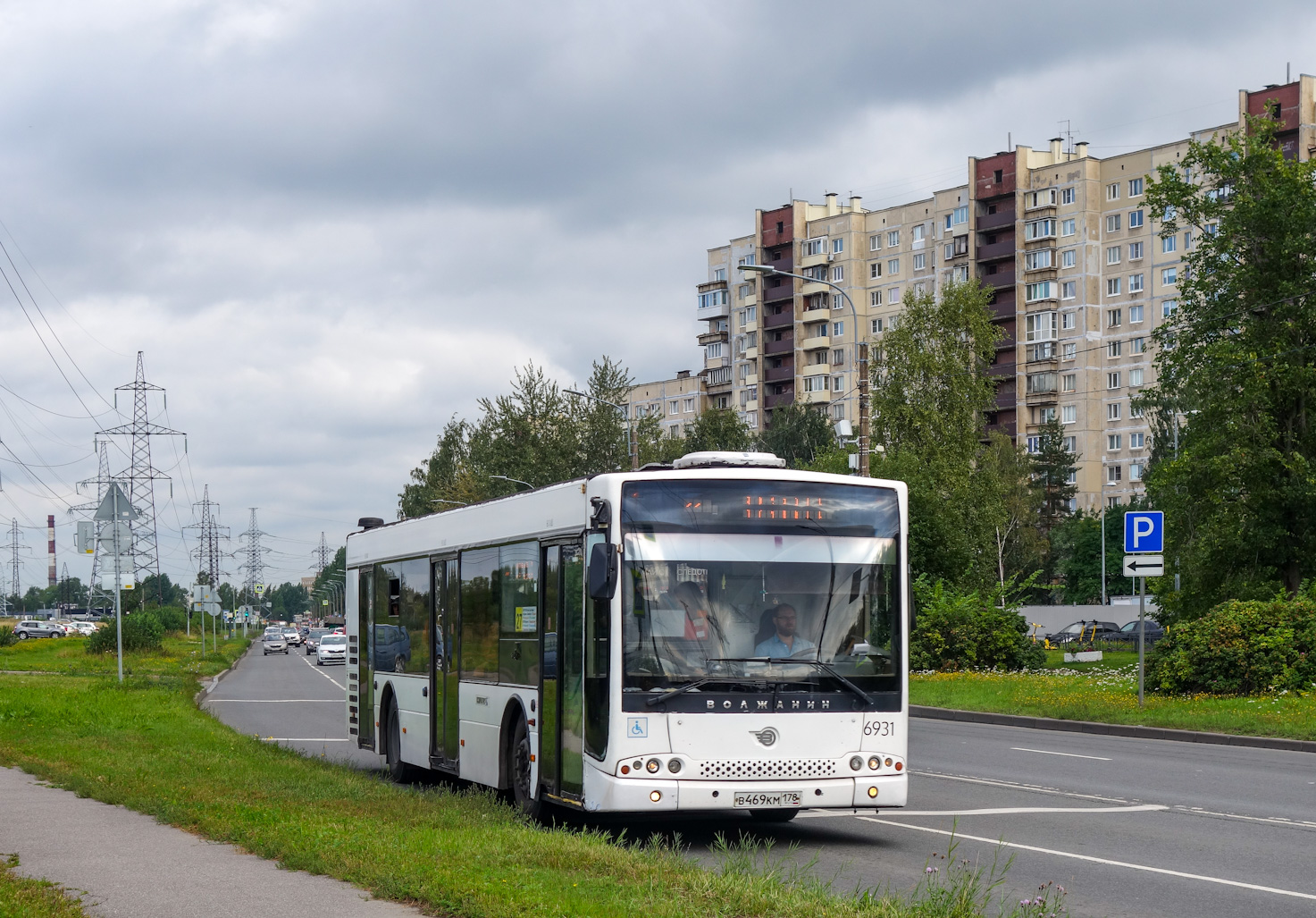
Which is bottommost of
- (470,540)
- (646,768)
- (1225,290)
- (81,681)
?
(81,681)

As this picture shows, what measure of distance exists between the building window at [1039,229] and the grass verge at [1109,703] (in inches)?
2700

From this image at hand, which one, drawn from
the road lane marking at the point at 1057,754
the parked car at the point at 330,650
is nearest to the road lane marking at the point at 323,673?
the parked car at the point at 330,650

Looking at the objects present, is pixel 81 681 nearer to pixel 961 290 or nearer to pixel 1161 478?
pixel 1161 478

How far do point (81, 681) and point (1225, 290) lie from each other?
3009 cm

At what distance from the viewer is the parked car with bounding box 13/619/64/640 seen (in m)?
105

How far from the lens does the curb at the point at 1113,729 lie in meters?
21.1

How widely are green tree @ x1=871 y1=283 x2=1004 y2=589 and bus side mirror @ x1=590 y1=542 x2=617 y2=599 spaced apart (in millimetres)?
41447

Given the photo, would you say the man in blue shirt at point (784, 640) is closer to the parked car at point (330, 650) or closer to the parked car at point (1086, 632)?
the parked car at point (330, 650)

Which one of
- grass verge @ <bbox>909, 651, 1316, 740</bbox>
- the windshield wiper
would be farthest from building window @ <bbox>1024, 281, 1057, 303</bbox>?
the windshield wiper

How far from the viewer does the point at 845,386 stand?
11375 centimetres

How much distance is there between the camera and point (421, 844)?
387 inches

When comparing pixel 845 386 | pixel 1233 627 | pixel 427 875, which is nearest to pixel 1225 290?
pixel 1233 627

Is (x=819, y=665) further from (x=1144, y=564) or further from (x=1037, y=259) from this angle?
(x=1037, y=259)

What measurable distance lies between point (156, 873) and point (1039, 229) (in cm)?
9845
